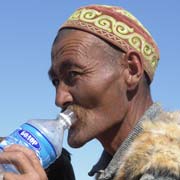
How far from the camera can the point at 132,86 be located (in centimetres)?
444

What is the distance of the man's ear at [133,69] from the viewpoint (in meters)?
4.43

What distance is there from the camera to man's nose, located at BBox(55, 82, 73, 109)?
4.17 meters

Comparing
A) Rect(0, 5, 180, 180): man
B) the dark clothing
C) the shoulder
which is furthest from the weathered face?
the shoulder

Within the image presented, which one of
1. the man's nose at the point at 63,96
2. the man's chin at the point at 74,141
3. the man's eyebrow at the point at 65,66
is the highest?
the man's eyebrow at the point at 65,66

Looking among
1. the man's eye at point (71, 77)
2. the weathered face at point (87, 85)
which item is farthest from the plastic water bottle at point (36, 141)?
the man's eye at point (71, 77)

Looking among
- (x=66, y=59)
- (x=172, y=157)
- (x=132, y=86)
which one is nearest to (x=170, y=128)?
(x=172, y=157)

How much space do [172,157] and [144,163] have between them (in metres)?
0.18

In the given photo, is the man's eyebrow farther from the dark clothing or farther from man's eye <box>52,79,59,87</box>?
the dark clothing

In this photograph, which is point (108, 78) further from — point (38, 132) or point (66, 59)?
point (38, 132)

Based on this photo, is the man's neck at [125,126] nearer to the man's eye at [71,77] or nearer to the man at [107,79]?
the man at [107,79]

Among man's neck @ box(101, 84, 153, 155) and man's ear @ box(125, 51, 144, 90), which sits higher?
man's ear @ box(125, 51, 144, 90)

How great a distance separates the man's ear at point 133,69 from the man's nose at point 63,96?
1.50 ft

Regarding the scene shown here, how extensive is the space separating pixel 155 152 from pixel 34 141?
0.73m

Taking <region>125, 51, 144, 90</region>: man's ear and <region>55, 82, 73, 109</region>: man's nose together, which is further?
<region>125, 51, 144, 90</region>: man's ear
